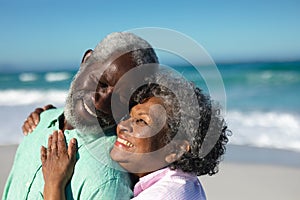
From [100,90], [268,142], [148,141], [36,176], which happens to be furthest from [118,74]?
[268,142]

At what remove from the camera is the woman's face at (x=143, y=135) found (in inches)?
70.5

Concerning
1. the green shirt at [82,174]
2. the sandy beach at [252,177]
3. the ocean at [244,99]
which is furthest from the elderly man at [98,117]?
the sandy beach at [252,177]

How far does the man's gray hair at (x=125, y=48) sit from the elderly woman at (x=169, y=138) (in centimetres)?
8

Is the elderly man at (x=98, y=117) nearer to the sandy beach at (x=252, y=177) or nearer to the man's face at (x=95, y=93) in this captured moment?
the man's face at (x=95, y=93)

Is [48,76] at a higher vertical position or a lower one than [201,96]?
lower

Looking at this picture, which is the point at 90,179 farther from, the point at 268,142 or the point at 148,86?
→ the point at 268,142

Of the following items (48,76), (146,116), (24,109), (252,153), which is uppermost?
(146,116)

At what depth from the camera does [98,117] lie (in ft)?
6.17

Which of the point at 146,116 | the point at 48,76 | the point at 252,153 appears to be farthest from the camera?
the point at 48,76

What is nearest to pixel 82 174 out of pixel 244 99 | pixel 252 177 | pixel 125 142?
pixel 125 142

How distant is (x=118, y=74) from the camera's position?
1842mm

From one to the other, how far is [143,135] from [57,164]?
14.1 inches

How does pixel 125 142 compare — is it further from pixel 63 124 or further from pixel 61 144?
pixel 63 124

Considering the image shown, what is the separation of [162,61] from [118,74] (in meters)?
0.17
